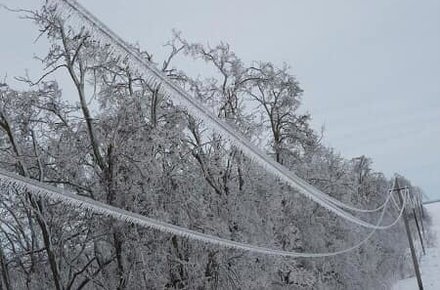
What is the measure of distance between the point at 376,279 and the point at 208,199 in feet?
42.0

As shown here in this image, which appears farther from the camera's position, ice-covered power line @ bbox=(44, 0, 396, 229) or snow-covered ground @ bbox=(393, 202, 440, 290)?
snow-covered ground @ bbox=(393, 202, 440, 290)

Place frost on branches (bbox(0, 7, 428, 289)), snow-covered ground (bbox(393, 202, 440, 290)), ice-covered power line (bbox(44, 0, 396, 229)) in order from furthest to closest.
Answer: snow-covered ground (bbox(393, 202, 440, 290)), frost on branches (bbox(0, 7, 428, 289)), ice-covered power line (bbox(44, 0, 396, 229))

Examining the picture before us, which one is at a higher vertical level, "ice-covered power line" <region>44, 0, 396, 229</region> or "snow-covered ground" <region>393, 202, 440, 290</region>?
"ice-covered power line" <region>44, 0, 396, 229</region>

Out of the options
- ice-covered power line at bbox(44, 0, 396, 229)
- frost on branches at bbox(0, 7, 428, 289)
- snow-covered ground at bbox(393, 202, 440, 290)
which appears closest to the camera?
ice-covered power line at bbox(44, 0, 396, 229)

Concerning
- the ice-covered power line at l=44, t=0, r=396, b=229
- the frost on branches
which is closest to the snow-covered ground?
the frost on branches

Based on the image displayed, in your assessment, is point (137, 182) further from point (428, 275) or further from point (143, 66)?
point (428, 275)

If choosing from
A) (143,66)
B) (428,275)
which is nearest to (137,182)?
(143,66)

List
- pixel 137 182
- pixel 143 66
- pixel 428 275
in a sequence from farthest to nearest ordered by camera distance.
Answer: pixel 428 275
pixel 137 182
pixel 143 66

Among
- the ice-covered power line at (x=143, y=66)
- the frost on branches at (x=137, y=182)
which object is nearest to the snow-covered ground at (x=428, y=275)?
the frost on branches at (x=137, y=182)

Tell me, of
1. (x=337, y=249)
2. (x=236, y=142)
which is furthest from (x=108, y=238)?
(x=337, y=249)

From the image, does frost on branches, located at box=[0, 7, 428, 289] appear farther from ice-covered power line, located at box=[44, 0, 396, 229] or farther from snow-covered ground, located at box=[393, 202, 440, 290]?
snow-covered ground, located at box=[393, 202, 440, 290]

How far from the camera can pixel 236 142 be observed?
11.0 ft

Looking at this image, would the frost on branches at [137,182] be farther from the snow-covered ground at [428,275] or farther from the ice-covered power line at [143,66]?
the snow-covered ground at [428,275]

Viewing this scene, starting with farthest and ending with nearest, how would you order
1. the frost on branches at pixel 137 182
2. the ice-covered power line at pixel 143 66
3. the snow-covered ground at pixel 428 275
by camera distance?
the snow-covered ground at pixel 428 275 < the frost on branches at pixel 137 182 < the ice-covered power line at pixel 143 66
